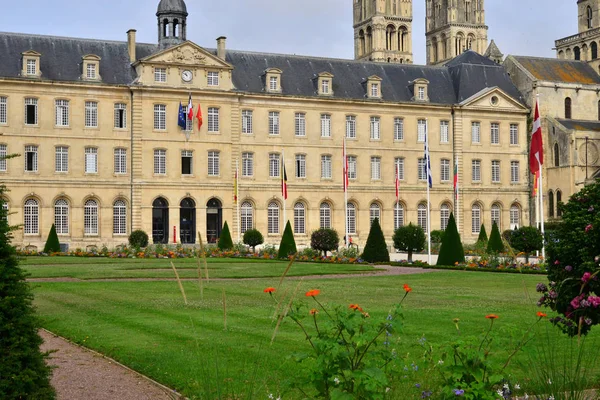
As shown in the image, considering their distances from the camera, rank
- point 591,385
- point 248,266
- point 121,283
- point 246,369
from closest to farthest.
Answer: point 591,385 → point 246,369 → point 121,283 → point 248,266

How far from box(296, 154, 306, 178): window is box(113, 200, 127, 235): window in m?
9.43

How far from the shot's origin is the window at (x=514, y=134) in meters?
55.8

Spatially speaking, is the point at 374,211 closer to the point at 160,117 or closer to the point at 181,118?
the point at 181,118

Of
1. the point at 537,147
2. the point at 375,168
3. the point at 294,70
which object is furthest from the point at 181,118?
the point at 537,147

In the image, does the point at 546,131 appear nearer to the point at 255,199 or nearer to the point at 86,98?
the point at 255,199

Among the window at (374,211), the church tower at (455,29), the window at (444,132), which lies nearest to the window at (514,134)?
the window at (444,132)

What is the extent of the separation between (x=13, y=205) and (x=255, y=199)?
12170mm

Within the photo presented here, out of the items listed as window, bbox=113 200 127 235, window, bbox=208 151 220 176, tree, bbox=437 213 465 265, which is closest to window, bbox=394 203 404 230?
window, bbox=208 151 220 176

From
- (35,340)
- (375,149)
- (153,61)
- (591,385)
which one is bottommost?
(591,385)

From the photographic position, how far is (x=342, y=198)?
52.5 meters

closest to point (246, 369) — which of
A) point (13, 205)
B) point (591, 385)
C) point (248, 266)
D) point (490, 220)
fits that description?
point (591, 385)

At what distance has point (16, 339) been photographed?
632 cm

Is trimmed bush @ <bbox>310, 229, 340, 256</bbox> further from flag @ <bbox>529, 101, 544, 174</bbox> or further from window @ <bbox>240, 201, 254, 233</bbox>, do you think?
window @ <bbox>240, 201, 254, 233</bbox>

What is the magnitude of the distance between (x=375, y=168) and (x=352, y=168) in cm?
146
